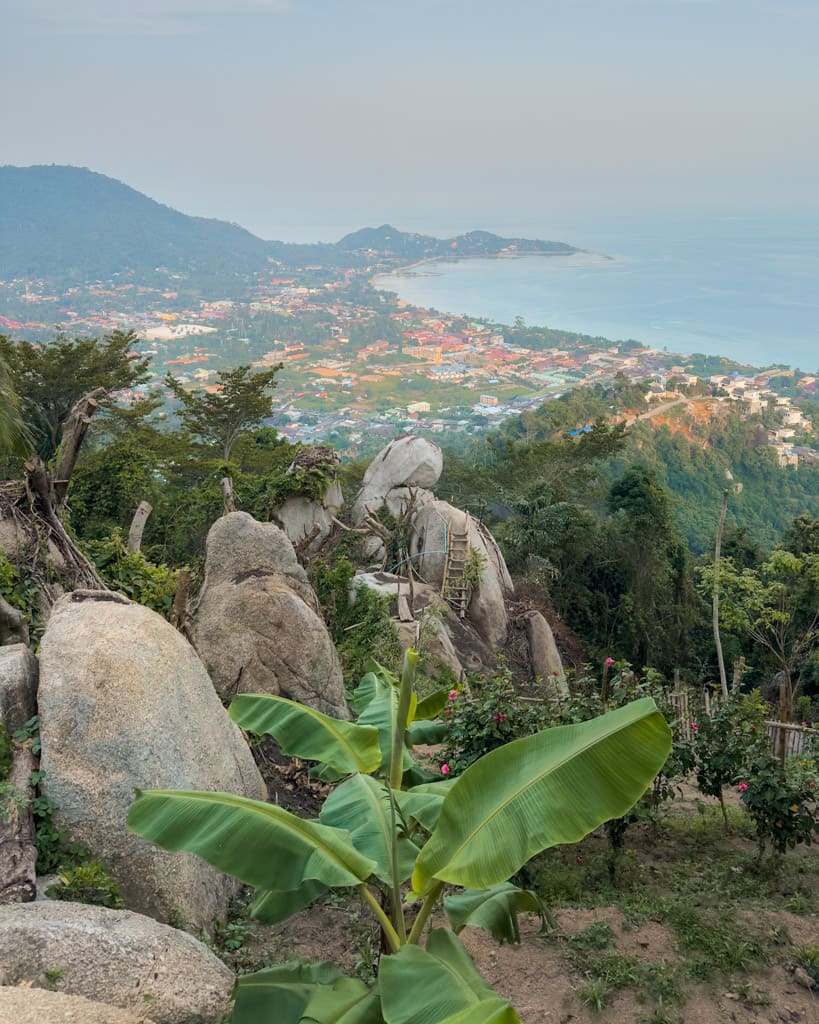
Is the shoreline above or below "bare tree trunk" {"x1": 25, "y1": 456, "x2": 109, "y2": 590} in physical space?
above

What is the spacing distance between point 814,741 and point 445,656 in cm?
634

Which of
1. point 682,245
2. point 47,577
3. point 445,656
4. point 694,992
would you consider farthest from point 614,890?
point 682,245

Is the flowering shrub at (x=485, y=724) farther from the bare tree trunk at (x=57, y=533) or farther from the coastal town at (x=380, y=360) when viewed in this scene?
the coastal town at (x=380, y=360)

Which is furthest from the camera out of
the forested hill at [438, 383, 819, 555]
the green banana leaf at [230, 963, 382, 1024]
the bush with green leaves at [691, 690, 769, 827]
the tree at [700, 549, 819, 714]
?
the forested hill at [438, 383, 819, 555]

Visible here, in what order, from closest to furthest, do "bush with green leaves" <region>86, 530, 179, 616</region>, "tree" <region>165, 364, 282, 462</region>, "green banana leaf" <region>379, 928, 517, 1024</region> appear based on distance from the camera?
Answer: 1. "green banana leaf" <region>379, 928, 517, 1024</region>
2. "bush with green leaves" <region>86, 530, 179, 616</region>
3. "tree" <region>165, 364, 282, 462</region>

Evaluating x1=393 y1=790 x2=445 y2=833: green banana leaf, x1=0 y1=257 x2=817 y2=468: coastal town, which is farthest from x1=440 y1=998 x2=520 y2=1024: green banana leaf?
x1=0 y1=257 x2=817 y2=468: coastal town

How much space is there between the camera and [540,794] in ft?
9.75

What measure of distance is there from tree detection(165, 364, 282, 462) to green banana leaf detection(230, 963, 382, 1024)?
21.1 meters

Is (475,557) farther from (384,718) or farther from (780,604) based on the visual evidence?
(384,718)

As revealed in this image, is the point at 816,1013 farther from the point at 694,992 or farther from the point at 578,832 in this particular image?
the point at 578,832

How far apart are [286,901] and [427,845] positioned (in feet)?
2.33

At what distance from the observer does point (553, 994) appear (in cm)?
432

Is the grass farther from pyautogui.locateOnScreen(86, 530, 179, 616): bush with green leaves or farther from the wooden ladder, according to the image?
the wooden ladder

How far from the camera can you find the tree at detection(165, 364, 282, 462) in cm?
2380
